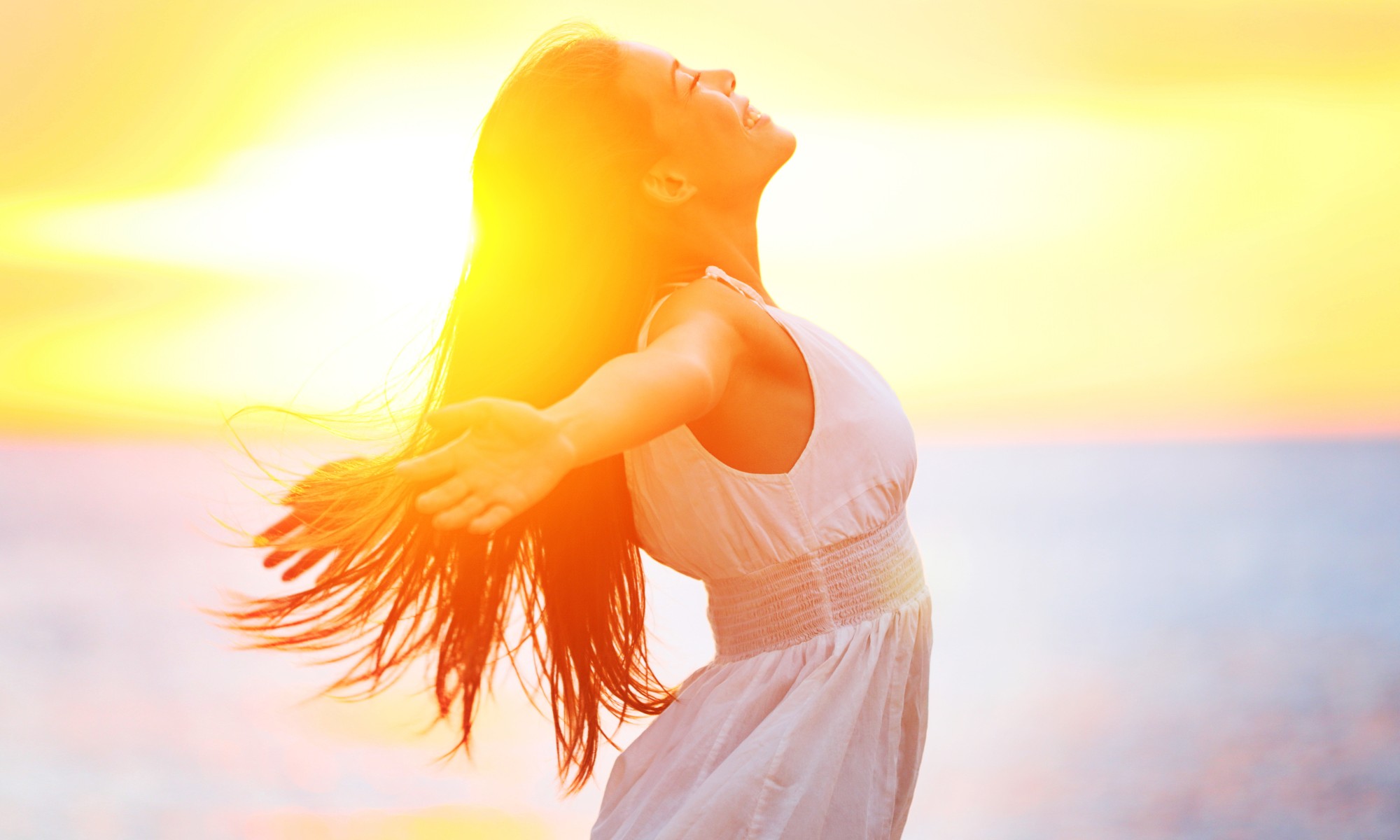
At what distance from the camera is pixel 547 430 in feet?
2.95

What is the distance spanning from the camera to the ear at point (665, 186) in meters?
1.42

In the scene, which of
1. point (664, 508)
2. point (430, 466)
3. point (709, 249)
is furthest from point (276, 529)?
point (430, 466)

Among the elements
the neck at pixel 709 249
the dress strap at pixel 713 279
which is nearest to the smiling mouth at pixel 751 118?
the neck at pixel 709 249

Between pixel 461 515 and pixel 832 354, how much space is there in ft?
A: 1.94

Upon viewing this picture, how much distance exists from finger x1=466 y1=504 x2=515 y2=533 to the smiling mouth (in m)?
0.78

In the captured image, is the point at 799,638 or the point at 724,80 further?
the point at 724,80

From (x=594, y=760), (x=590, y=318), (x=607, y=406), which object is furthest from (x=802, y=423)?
(x=594, y=760)

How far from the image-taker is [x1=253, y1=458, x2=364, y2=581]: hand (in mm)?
1568

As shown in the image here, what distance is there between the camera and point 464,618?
1.48m

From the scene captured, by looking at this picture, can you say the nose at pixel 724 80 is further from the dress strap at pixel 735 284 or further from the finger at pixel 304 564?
the finger at pixel 304 564

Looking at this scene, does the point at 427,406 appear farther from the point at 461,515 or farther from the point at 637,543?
the point at 461,515

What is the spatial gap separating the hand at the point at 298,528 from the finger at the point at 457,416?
0.73 m

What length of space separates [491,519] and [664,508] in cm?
50

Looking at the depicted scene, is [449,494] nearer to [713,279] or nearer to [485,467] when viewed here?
[485,467]
